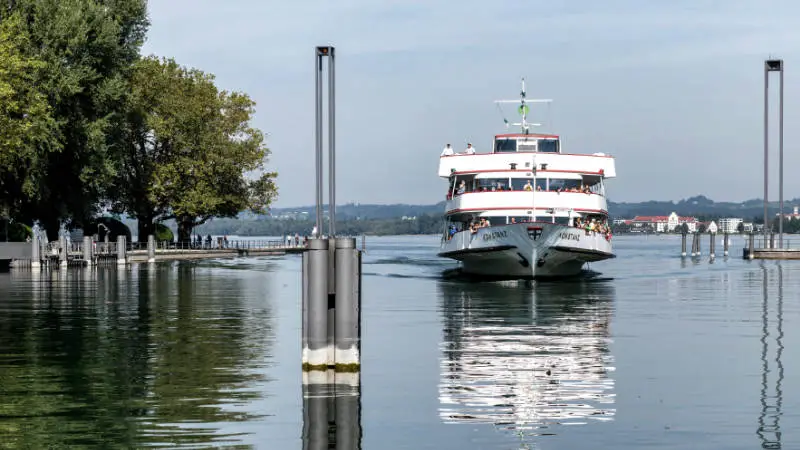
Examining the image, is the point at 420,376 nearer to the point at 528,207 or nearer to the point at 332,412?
the point at 332,412

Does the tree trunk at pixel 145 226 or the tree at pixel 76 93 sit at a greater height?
the tree at pixel 76 93

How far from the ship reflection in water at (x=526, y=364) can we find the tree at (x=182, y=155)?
5779cm

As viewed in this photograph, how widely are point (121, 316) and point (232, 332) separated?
6.18 m

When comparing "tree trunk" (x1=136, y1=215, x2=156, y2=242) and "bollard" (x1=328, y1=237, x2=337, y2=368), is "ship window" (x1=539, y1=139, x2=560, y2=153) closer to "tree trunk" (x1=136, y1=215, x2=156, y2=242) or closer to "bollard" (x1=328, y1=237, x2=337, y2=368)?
"bollard" (x1=328, y1=237, x2=337, y2=368)

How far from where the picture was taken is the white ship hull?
53188mm

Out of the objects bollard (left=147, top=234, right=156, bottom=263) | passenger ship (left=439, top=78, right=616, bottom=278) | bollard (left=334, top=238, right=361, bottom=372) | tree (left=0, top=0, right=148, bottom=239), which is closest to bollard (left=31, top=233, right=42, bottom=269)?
tree (left=0, top=0, right=148, bottom=239)

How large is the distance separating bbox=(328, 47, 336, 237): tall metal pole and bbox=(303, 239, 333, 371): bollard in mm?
1785

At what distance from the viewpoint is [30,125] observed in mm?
59344

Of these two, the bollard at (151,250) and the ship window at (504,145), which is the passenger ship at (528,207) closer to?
the ship window at (504,145)

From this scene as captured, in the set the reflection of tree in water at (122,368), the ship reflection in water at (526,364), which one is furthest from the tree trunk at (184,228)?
the ship reflection in water at (526,364)

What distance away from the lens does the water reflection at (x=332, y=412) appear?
1363 centimetres

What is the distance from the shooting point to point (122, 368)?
19.9 metres

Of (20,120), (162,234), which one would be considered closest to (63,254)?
(20,120)

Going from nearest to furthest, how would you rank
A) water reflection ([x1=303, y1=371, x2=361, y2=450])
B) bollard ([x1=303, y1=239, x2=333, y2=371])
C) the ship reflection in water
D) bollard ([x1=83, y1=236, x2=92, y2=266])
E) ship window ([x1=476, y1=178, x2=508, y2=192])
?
water reflection ([x1=303, y1=371, x2=361, y2=450])
the ship reflection in water
bollard ([x1=303, y1=239, x2=333, y2=371])
ship window ([x1=476, y1=178, x2=508, y2=192])
bollard ([x1=83, y1=236, x2=92, y2=266])
